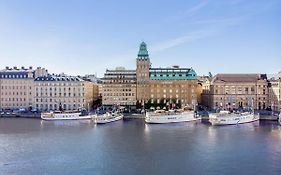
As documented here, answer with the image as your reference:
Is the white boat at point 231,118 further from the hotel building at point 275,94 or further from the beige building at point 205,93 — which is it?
the beige building at point 205,93

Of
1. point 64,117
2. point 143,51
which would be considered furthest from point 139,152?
point 143,51

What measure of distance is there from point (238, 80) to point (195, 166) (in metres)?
78.6

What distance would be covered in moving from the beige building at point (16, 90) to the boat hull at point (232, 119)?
58.8 metres

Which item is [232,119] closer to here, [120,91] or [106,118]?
[106,118]

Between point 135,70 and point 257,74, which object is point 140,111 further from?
point 257,74

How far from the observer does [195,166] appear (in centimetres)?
4012

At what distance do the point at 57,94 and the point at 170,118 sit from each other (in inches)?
1654

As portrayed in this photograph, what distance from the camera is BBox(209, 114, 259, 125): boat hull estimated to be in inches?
3187

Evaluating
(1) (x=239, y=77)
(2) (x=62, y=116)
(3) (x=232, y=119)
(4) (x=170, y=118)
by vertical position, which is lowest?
(3) (x=232, y=119)

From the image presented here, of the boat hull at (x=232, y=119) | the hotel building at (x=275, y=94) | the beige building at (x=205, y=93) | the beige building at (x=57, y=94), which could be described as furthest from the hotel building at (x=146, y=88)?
the boat hull at (x=232, y=119)

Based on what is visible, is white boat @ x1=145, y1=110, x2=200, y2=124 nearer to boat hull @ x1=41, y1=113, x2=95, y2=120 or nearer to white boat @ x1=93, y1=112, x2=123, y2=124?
white boat @ x1=93, y1=112, x2=123, y2=124

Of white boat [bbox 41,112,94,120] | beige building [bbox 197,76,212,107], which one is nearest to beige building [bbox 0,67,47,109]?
white boat [bbox 41,112,94,120]

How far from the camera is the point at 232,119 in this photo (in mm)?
83500

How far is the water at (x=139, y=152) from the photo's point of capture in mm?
38875
